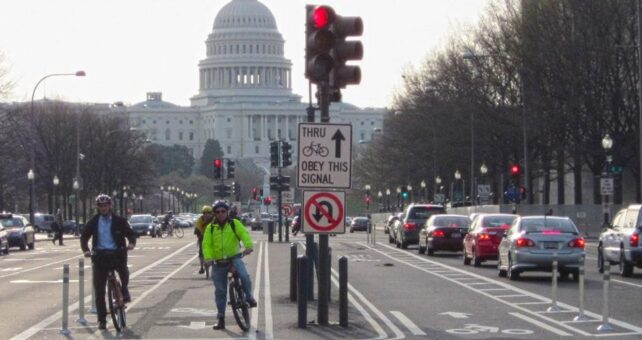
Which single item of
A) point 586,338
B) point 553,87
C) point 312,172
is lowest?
point 586,338

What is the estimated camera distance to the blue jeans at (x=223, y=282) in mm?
21438

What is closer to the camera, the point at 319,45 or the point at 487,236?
the point at 319,45

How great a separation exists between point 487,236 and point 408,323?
19033 millimetres

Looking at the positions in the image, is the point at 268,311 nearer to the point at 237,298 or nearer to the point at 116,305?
the point at 237,298

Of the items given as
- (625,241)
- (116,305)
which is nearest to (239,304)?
(116,305)

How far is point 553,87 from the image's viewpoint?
7062cm

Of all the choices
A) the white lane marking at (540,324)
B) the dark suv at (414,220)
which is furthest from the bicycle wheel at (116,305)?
the dark suv at (414,220)

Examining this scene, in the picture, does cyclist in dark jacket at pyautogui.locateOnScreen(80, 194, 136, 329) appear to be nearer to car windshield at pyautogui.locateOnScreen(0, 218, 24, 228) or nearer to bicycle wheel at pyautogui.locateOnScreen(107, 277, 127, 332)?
bicycle wheel at pyautogui.locateOnScreen(107, 277, 127, 332)

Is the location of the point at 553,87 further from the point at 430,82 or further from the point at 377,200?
the point at 377,200

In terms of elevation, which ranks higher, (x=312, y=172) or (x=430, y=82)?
(x=430, y=82)

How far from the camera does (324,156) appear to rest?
69.3 feet

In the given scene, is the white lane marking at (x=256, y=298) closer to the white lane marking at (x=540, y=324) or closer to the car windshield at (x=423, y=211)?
the white lane marking at (x=540, y=324)

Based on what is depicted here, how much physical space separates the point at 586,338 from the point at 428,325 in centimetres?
291

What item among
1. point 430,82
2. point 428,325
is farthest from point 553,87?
point 428,325
